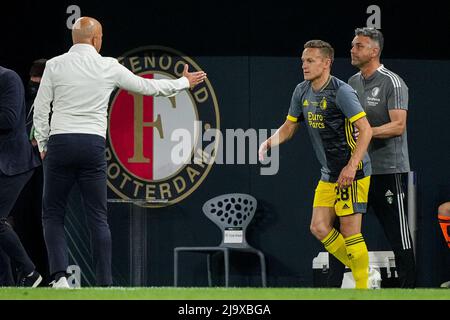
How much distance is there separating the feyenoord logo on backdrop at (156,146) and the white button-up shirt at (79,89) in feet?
9.88

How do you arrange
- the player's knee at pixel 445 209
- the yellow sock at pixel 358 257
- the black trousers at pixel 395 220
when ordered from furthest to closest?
the player's knee at pixel 445 209, the black trousers at pixel 395 220, the yellow sock at pixel 358 257

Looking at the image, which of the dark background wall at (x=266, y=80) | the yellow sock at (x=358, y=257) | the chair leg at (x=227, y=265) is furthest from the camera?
the dark background wall at (x=266, y=80)

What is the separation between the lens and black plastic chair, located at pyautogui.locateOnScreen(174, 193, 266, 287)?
31.8 feet

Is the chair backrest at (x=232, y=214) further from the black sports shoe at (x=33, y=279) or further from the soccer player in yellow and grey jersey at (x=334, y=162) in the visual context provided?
the black sports shoe at (x=33, y=279)

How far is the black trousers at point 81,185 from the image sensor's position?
672 cm

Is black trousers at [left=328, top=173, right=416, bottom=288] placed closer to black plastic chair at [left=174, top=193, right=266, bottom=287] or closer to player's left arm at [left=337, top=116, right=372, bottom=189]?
player's left arm at [left=337, top=116, right=372, bottom=189]

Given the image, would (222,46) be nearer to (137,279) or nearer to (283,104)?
(283,104)

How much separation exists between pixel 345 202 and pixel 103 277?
1758 millimetres

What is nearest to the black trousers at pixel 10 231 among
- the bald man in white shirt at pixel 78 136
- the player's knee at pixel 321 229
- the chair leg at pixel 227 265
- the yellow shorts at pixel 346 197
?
the bald man in white shirt at pixel 78 136

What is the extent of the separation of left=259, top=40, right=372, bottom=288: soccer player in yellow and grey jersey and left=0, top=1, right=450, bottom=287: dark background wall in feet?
7.43

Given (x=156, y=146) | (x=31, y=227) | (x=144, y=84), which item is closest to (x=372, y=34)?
(x=144, y=84)

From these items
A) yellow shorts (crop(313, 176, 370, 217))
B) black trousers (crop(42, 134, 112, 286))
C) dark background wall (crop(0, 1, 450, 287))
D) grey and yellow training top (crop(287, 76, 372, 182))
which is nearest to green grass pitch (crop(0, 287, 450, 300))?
black trousers (crop(42, 134, 112, 286))

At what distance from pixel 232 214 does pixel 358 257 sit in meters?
2.53
